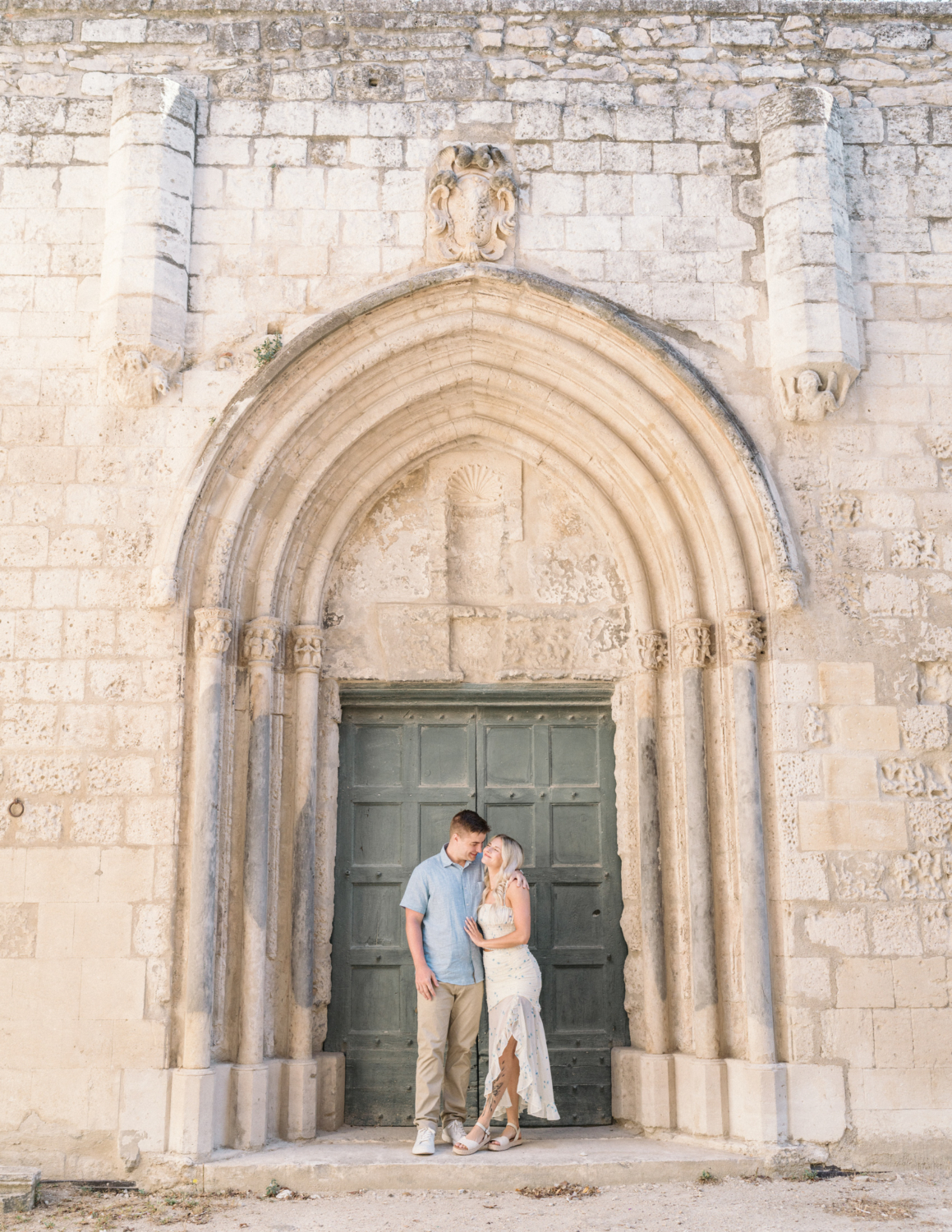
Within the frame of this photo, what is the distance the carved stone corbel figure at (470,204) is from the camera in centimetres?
546

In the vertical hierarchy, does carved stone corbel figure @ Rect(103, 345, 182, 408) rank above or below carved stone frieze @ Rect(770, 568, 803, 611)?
above

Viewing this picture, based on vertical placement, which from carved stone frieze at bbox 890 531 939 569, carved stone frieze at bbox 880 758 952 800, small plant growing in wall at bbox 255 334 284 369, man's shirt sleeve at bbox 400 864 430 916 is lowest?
man's shirt sleeve at bbox 400 864 430 916

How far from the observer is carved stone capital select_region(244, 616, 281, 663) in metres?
5.14

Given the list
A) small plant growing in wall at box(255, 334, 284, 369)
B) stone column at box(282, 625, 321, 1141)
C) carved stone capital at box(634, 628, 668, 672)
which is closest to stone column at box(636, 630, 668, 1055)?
carved stone capital at box(634, 628, 668, 672)

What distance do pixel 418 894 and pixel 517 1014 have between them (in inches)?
24.9

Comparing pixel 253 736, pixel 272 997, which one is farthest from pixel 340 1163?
pixel 253 736

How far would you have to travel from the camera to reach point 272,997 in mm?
4945

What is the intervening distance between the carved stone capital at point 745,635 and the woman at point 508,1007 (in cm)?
133

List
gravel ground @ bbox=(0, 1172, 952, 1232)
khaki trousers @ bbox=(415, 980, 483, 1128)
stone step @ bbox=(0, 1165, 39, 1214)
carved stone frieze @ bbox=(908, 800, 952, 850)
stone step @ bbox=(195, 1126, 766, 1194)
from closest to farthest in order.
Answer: gravel ground @ bbox=(0, 1172, 952, 1232) < stone step @ bbox=(0, 1165, 39, 1214) < stone step @ bbox=(195, 1126, 766, 1194) < khaki trousers @ bbox=(415, 980, 483, 1128) < carved stone frieze @ bbox=(908, 800, 952, 850)

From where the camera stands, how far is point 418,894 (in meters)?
4.82

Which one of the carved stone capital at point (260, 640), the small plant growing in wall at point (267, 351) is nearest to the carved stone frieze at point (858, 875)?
the carved stone capital at point (260, 640)

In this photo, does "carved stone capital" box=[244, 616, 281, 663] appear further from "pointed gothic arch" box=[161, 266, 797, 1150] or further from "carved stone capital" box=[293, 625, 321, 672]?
"carved stone capital" box=[293, 625, 321, 672]

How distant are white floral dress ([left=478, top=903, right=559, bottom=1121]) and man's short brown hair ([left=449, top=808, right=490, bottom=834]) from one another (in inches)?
12.1

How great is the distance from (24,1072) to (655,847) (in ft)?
9.21
